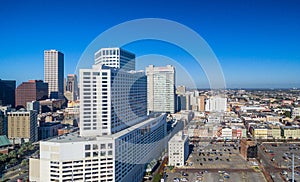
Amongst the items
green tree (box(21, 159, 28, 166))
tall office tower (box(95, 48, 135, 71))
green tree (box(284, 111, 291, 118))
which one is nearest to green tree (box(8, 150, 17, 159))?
green tree (box(21, 159, 28, 166))

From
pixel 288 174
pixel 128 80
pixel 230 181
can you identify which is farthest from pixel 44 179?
pixel 288 174

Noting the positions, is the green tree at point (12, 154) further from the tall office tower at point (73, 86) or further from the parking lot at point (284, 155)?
the parking lot at point (284, 155)

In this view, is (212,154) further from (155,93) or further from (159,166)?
(155,93)

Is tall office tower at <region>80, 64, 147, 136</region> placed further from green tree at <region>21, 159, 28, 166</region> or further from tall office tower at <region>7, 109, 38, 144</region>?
tall office tower at <region>7, 109, 38, 144</region>

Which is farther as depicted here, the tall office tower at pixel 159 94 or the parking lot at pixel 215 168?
the tall office tower at pixel 159 94

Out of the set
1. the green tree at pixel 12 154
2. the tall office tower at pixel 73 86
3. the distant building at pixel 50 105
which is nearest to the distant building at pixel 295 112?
the tall office tower at pixel 73 86
